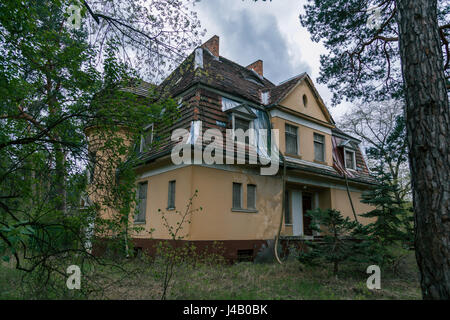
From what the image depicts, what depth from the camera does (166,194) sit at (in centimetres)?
1143

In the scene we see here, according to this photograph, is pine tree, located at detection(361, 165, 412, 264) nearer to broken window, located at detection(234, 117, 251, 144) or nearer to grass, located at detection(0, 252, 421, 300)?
grass, located at detection(0, 252, 421, 300)

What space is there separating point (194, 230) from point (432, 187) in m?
7.29

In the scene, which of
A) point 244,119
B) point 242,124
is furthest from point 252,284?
point 244,119

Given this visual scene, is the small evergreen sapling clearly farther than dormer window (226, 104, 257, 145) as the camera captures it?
No

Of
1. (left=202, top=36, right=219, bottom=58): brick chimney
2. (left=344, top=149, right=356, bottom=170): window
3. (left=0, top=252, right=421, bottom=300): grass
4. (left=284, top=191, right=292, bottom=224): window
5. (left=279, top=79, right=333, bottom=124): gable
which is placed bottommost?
(left=0, top=252, right=421, bottom=300): grass

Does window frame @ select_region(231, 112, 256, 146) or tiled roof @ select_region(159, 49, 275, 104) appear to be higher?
tiled roof @ select_region(159, 49, 275, 104)


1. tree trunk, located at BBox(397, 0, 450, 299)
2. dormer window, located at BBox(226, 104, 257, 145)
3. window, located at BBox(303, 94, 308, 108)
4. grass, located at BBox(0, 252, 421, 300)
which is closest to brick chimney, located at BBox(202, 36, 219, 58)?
dormer window, located at BBox(226, 104, 257, 145)

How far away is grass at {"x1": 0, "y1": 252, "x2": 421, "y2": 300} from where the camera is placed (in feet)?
19.1

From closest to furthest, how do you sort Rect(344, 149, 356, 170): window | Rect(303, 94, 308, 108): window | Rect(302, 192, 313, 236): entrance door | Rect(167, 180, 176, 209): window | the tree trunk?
the tree trunk, Rect(167, 180, 176, 209): window, Rect(303, 94, 308, 108): window, Rect(302, 192, 313, 236): entrance door, Rect(344, 149, 356, 170): window

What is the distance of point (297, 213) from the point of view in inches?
564

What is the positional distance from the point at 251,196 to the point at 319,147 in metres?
5.52

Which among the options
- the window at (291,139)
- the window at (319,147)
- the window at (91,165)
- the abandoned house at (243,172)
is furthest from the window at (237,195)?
the window at (91,165)

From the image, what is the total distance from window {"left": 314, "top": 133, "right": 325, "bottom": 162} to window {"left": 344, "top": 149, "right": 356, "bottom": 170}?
254 centimetres
